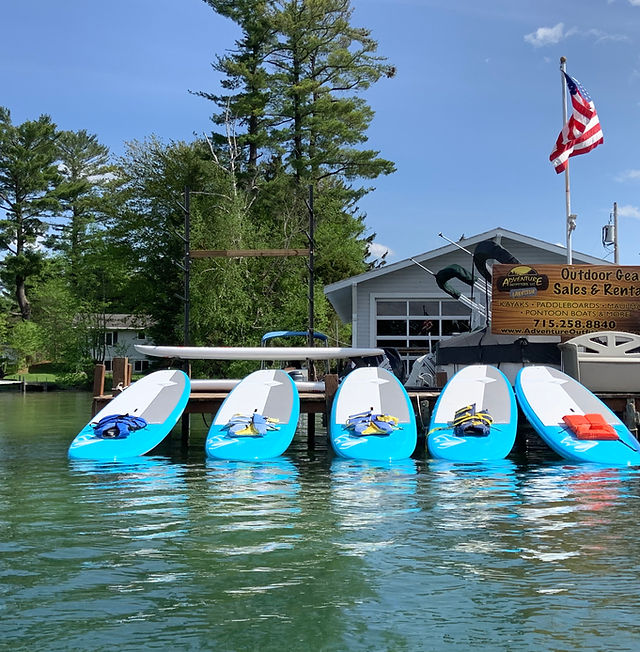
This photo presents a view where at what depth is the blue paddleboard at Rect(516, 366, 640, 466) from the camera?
1122 cm

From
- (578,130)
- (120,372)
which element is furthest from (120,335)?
(578,130)

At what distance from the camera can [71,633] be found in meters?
4.70

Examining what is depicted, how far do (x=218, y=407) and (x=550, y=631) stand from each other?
9637 mm

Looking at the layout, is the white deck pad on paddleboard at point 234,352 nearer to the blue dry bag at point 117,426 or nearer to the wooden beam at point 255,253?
the blue dry bag at point 117,426

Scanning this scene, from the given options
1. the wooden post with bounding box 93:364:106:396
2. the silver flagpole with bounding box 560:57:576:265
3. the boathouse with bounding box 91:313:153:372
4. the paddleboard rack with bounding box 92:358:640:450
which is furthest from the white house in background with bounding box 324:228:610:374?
the boathouse with bounding box 91:313:153:372

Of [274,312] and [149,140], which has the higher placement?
[149,140]

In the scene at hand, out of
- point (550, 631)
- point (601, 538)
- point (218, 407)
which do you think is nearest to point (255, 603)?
point (550, 631)

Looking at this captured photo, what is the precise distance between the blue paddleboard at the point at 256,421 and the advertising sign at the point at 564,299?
13.7ft

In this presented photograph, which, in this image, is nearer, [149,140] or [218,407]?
[218,407]

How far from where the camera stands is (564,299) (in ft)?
48.1

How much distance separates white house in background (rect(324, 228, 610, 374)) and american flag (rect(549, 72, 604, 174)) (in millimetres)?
4250

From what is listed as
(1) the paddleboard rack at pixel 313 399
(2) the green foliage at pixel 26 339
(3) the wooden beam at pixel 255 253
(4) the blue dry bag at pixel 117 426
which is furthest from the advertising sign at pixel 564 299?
(2) the green foliage at pixel 26 339

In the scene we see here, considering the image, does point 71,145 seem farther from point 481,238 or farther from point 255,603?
point 255,603

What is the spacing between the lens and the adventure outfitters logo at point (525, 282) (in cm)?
1473
